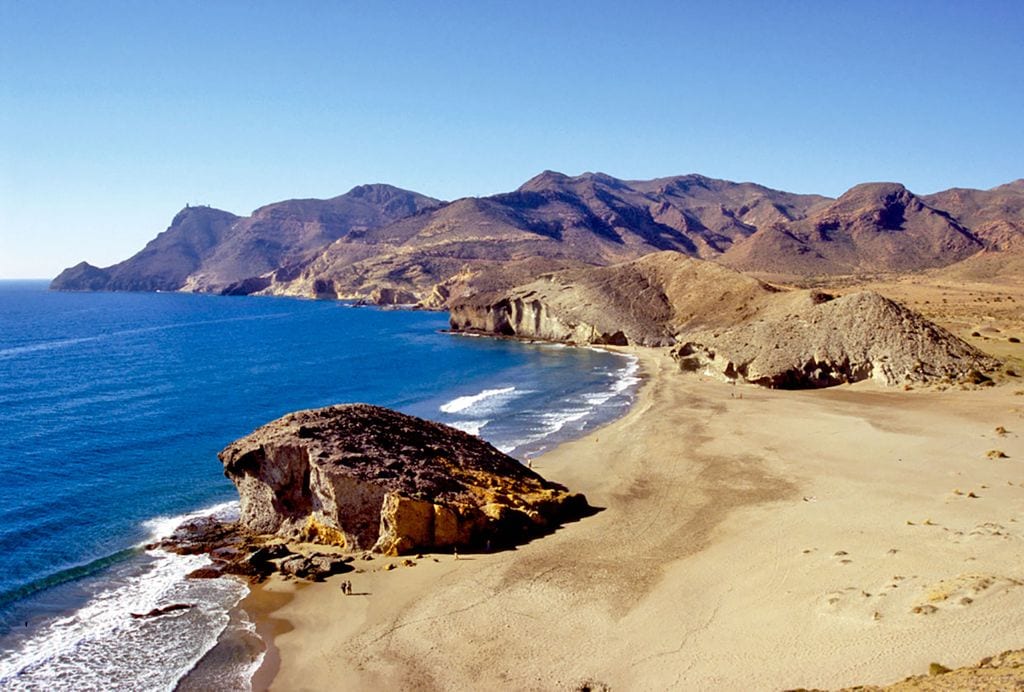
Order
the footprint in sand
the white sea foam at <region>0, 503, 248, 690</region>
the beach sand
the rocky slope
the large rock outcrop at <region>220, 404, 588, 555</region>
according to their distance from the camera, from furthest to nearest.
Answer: the rocky slope < the large rock outcrop at <region>220, 404, 588, 555</region> < the white sea foam at <region>0, 503, 248, 690</region> < the footprint in sand < the beach sand

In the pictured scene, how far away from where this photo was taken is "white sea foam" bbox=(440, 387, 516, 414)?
186 feet

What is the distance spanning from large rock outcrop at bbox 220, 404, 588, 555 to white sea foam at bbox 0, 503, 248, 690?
4018mm

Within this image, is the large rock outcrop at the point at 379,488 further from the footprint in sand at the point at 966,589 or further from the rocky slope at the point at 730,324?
the rocky slope at the point at 730,324

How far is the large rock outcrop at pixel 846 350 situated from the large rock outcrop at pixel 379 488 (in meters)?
33.8

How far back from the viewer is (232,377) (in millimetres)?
71562

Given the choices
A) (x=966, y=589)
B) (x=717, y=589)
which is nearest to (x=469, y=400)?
(x=717, y=589)

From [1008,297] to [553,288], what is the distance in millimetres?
67754

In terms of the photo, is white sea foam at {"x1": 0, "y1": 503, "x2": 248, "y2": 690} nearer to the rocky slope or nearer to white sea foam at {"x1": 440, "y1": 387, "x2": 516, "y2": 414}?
white sea foam at {"x1": 440, "y1": 387, "x2": 516, "y2": 414}

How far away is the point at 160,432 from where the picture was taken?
157 ft

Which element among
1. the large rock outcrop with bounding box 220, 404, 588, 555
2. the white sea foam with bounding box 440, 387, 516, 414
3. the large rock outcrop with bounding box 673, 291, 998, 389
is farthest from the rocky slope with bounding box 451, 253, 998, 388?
the large rock outcrop with bounding box 220, 404, 588, 555

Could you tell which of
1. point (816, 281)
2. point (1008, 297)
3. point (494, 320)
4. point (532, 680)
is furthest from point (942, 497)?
point (816, 281)

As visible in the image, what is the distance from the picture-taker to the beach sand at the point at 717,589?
63.9 ft

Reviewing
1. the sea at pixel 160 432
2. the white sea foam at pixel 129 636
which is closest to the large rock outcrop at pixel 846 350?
the sea at pixel 160 432

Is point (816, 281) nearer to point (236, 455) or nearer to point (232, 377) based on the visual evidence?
point (232, 377)
